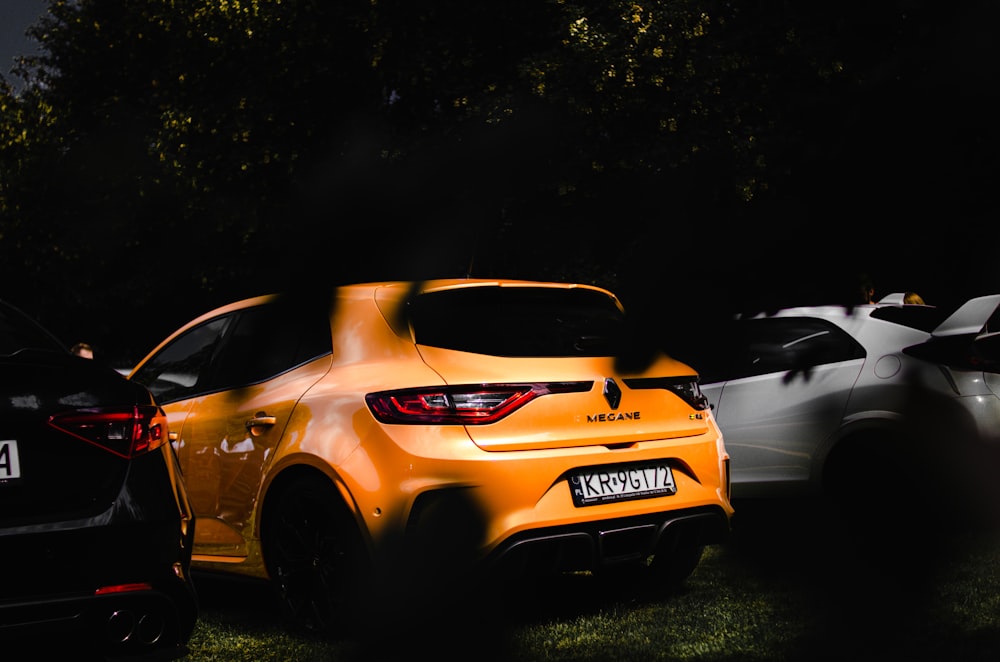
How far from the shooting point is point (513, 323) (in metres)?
4.70

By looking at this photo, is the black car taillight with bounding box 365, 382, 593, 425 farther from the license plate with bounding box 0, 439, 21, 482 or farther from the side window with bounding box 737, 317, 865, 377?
the side window with bounding box 737, 317, 865, 377

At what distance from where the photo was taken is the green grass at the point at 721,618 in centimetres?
434

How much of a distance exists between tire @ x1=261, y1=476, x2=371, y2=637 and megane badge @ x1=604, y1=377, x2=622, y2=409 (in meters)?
1.12

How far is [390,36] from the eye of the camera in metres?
17.9

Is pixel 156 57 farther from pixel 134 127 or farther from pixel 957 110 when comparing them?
pixel 957 110

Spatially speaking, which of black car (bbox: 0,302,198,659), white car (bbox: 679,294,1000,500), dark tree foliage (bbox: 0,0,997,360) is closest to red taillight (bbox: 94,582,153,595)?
black car (bbox: 0,302,198,659)

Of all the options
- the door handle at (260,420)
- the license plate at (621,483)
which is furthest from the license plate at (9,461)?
the license plate at (621,483)

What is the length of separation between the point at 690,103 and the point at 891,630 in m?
11.3

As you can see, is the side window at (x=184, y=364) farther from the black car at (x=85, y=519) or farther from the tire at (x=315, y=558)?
the black car at (x=85, y=519)

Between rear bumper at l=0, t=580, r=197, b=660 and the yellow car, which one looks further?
the yellow car

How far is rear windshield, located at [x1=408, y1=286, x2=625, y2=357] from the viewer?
459 cm

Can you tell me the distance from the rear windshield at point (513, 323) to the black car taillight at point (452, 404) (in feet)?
0.68

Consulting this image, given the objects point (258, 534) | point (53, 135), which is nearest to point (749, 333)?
Result: point (258, 534)

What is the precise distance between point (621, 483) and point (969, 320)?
246cm
